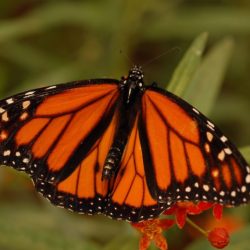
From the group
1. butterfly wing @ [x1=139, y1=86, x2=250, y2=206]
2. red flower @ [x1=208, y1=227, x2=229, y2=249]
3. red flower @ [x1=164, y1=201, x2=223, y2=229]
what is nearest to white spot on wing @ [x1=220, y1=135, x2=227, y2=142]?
butterfly wing @ [x1=139, y1=86, x2=250, y2=206]

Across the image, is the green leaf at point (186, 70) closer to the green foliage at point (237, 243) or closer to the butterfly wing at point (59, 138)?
the butterfly wing at point (59, 138)

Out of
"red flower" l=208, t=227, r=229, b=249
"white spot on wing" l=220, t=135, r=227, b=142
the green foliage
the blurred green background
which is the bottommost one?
"red flower" l=208, t=227, r=229, b=249

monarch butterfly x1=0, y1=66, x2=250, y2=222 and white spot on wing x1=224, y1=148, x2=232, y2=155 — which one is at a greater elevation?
monarch butterfly x1=0, y1=66, x2=250, y2=222

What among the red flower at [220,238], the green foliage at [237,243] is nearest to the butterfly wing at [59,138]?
the red flower at [220,238]

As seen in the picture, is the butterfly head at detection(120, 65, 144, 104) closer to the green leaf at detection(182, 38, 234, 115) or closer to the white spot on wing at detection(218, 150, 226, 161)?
the green leaf at detection(182, 38, 234, 115)

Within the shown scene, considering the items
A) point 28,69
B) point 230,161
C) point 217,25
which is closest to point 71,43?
point 28,69

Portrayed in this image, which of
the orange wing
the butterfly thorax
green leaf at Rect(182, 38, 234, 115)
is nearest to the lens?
the orange wing

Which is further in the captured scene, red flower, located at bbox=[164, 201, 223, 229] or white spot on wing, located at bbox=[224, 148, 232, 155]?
red flower, located at bbox=[164, 201, 223, 229]
